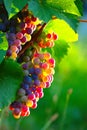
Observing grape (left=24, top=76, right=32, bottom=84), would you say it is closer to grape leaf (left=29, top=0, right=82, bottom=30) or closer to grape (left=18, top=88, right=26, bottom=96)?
grape (left=18, top=88, right=26, bottom=96)

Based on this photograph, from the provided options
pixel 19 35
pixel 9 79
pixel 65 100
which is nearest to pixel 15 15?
pixel 19 35

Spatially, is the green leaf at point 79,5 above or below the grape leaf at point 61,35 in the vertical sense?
above

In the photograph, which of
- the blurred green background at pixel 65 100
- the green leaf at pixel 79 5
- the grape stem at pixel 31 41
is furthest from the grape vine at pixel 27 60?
the blurred green background at pixel 65 100

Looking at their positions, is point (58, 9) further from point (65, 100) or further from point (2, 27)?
point (65, 100)

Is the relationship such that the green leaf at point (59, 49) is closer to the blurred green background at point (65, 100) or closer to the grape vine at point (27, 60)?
the grape vine at point (27, 60)

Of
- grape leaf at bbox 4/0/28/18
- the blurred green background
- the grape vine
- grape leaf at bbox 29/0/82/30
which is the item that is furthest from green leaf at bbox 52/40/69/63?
the blurred green background
